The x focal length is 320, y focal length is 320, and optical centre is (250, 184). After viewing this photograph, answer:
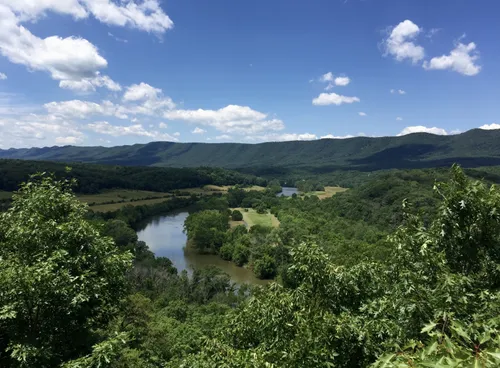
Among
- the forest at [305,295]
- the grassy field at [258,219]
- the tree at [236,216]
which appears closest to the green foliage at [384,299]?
the forest at [305,295]

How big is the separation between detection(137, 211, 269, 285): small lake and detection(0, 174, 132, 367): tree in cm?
4120

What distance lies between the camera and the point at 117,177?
131 m

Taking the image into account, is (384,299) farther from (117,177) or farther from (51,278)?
(117,177)

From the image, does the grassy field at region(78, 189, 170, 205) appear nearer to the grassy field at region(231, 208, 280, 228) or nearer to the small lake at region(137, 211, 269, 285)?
the small lake at region(137, 211, 269, 285)

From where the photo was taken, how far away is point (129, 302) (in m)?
22.5

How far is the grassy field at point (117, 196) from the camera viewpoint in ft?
312

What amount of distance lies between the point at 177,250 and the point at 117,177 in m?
81.0

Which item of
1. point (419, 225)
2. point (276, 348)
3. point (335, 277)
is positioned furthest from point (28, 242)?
point (419, 225)

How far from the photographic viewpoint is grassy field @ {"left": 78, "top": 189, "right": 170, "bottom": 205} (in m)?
95.0

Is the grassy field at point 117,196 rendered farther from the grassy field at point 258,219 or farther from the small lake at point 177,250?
the grassy field at point 258,219

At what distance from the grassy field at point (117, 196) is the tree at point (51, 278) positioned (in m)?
88.8

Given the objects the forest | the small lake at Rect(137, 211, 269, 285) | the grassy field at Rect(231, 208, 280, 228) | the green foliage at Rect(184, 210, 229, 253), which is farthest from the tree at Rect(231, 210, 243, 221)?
the forest

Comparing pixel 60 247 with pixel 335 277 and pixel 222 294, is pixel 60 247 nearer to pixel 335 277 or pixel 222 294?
pixel 335 277

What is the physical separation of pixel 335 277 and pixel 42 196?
7.17 metres
